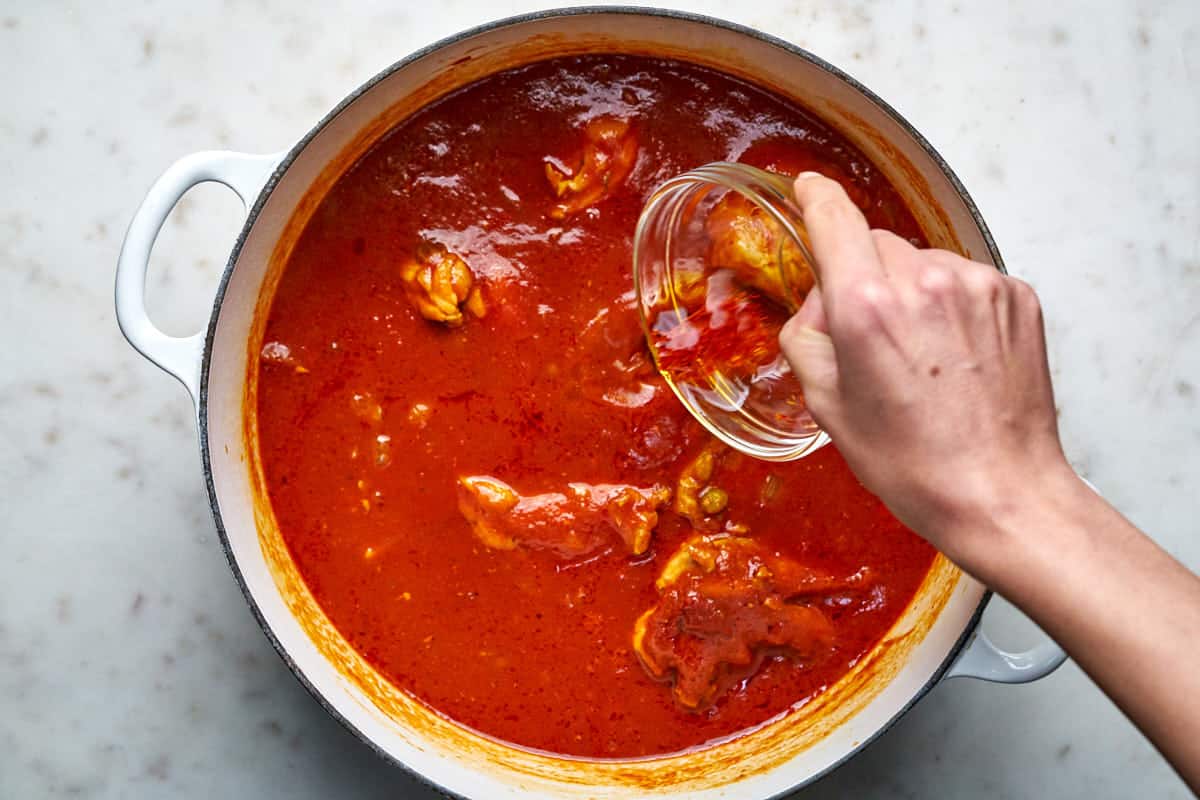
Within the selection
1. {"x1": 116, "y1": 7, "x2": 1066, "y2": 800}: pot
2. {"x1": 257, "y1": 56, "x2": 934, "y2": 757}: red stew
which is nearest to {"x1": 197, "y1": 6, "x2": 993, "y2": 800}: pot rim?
{"x1": 116, "y1": 7, "x2": 1066, "y2": 800}: pot

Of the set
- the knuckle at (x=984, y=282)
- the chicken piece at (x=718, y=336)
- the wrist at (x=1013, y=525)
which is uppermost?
the knuckle at (x=984, y=282)

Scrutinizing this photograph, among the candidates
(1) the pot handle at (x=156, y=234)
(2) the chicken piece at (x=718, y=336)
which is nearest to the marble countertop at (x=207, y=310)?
(1) the pot handle at (x=156, y=234)

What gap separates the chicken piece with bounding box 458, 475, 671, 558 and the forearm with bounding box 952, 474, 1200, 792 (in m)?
0.75

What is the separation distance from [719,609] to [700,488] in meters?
0.23

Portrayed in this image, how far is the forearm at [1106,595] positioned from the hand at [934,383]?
0.03 meters

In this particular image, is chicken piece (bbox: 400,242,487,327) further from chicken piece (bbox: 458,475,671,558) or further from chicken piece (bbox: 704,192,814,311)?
chicken piece (bbox: 704,192,814,311)

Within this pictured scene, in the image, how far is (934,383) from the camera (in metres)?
1.35

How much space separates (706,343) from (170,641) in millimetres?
1260

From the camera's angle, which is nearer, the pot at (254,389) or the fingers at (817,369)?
the fingers at (817,369)

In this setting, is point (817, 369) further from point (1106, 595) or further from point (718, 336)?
point (718, 336)

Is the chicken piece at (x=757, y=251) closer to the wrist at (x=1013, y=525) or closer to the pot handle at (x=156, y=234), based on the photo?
the wrist at (x=1013, y=525)

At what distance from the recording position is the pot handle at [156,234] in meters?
1.80

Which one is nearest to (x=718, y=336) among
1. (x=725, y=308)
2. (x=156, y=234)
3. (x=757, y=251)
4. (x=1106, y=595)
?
(x=725, y=308)

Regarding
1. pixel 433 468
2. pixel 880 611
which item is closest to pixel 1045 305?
pixel 880 611
